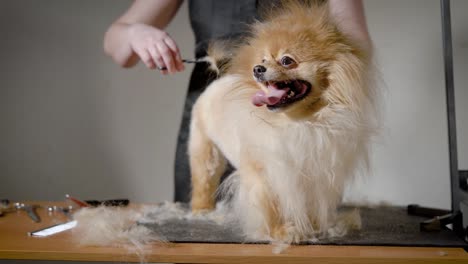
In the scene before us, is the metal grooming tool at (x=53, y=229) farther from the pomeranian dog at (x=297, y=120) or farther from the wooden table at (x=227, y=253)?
the pomeranian dog at (x=297, y=120)

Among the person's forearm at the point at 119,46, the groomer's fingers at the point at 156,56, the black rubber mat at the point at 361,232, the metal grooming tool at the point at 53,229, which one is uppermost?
the person's forearm at the point at 119,46

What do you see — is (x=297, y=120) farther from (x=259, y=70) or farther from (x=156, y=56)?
(x=156, y=56)

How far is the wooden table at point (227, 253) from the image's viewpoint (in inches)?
23.1

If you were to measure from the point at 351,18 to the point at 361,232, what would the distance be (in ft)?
1.11

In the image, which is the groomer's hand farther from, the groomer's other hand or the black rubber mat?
the black rubber mat

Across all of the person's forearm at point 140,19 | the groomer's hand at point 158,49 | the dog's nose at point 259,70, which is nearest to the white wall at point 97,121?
the person's forearm at point 140,19

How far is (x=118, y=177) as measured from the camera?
38.7 inches

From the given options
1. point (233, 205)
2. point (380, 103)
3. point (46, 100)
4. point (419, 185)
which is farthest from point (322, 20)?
point (46, 100)

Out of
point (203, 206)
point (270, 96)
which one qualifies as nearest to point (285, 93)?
point (270, 96)

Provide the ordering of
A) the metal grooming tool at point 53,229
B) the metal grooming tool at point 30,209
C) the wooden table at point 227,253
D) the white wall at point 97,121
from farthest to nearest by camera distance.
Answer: the white wall at point 97,121 < the metal grooming tool at point 30,209 < the metal grooming tool at point 53,229 < the wooden table at point 227,253

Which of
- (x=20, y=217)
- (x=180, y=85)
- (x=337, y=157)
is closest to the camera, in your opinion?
(x=337, y=157)

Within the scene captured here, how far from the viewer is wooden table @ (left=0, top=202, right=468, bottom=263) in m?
0.59

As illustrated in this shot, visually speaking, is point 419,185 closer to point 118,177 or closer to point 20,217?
point 118,177

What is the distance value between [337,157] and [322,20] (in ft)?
0.63
